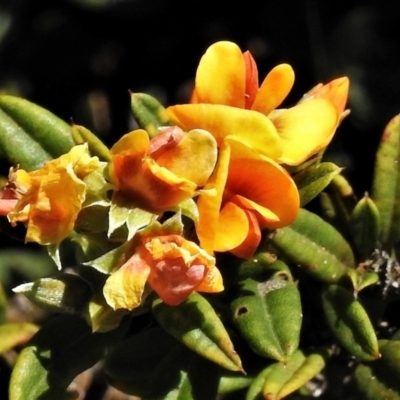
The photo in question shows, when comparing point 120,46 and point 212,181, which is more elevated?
point 212,181

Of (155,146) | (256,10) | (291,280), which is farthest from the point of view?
(256,10)

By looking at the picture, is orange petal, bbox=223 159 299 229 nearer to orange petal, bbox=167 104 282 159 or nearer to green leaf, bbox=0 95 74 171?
orange petal, bbox=167 104 282 159

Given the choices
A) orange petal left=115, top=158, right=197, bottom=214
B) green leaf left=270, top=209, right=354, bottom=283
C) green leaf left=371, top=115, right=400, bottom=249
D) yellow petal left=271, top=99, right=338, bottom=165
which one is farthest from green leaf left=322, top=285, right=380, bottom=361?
orange petal left=115, top=158, right=197, bottom=214

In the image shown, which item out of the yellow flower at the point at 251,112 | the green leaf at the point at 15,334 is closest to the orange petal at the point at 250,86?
the yellow flower at the point at 251,112

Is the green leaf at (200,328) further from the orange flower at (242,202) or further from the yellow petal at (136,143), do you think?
the yellow petal at (136,143)

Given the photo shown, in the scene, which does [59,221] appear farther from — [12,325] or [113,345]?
[12,325]

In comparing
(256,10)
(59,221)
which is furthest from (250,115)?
(256,10)
